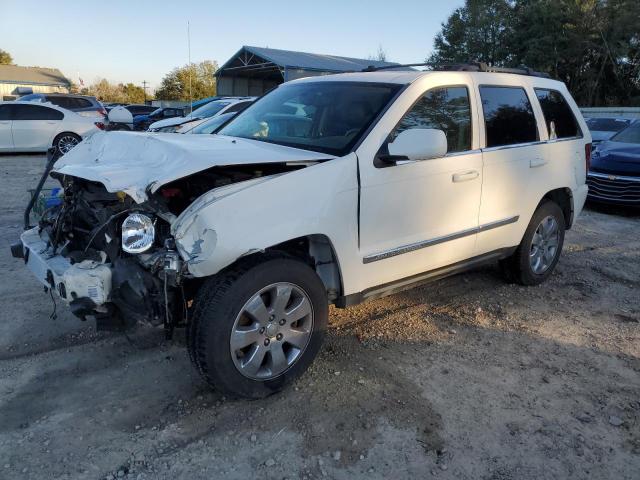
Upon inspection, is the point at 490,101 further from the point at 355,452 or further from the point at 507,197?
the point at 355,452

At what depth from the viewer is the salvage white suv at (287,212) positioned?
276cm

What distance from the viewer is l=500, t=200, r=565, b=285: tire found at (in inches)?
186

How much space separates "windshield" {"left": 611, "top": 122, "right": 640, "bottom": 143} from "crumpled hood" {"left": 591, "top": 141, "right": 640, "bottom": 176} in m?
0.33

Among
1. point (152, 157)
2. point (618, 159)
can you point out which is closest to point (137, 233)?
point (152, 157)

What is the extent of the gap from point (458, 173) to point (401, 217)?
0.65 metres

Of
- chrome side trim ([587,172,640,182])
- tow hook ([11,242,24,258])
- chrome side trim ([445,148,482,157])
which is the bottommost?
chrome side trim ([587,172,640,182])

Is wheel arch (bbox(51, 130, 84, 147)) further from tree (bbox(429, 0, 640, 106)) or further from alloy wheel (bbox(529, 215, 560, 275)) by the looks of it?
tree (bbox(429, 0, 640, 106))

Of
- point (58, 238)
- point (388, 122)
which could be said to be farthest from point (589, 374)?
point (58, 238)

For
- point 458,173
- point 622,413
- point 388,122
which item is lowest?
point 622,413

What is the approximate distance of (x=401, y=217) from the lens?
3.47m

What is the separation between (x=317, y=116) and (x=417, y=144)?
921 millimetres

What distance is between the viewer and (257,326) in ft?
9.52

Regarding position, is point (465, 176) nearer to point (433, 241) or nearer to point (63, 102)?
point (433, 241)

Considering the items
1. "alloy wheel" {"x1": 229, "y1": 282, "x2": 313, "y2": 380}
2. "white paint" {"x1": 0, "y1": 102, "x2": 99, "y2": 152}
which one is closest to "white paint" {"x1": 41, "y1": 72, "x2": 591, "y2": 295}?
"alloy wheel" {"x1": 229, "y1": 282, "x2": 313, "y2": 380}
